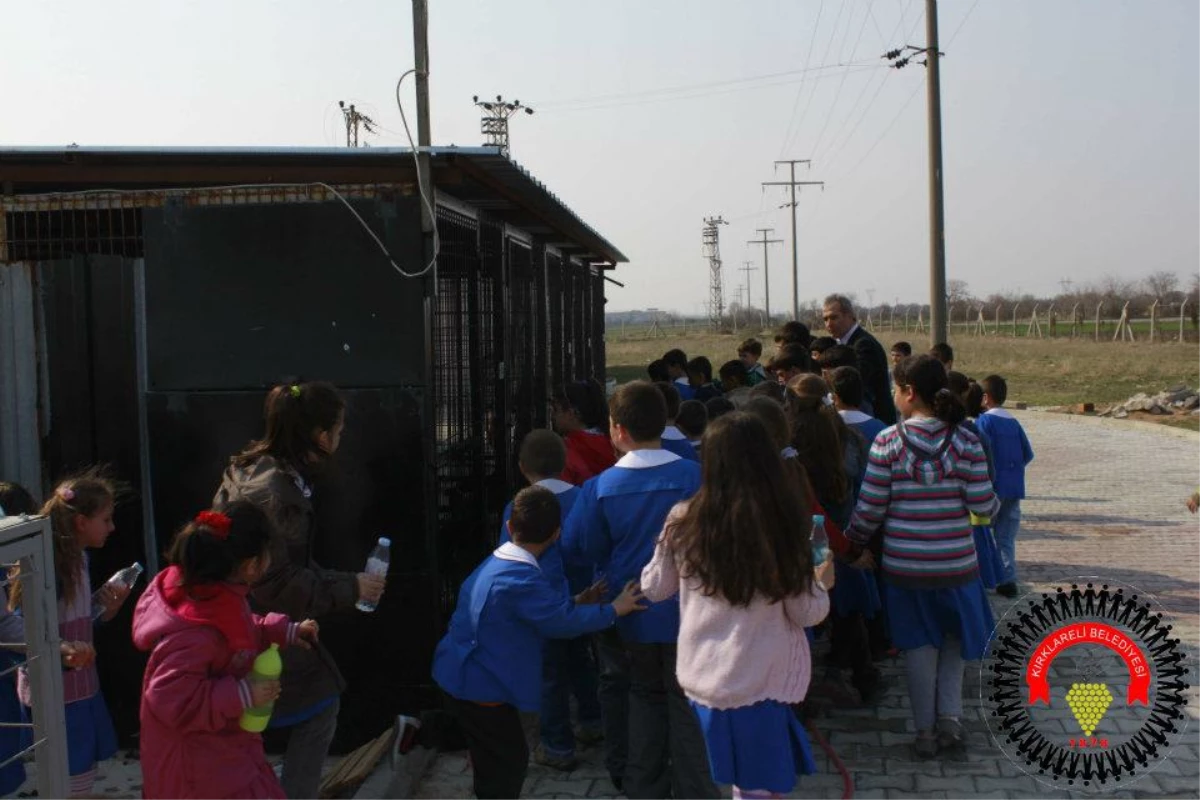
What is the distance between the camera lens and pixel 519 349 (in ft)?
28.2

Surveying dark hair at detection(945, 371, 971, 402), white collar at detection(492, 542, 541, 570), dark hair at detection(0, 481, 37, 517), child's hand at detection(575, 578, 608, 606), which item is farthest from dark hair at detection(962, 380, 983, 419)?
dark hair at detection(0, 481, 37, 517)

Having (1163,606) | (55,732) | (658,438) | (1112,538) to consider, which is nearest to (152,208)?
(658,438)

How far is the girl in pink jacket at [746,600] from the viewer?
11.7ft

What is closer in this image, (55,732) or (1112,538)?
(55,732)

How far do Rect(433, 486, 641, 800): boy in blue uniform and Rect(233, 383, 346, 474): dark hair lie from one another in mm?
758

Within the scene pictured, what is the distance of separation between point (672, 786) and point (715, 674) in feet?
3.05

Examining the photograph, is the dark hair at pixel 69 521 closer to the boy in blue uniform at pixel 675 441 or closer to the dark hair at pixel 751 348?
the boy in blue uniform at pixel 675 441

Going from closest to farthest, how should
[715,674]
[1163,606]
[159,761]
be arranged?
1. [159,761]
2. [715,674]
3. [1163,606]

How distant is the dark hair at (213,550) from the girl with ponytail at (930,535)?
287 centimetres

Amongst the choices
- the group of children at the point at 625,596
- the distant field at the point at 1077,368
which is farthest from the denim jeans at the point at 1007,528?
the distant field at the point at 1077,368

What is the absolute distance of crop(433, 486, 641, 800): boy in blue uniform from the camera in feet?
13.0

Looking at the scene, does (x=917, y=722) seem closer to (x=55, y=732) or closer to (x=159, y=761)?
(x=159, y=761)

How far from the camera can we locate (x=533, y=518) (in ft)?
13.2

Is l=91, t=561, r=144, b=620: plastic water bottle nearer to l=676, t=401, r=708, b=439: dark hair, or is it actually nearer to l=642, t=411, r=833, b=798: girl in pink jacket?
l=642, t=411, r=833, b=798: girl in pink jacket
